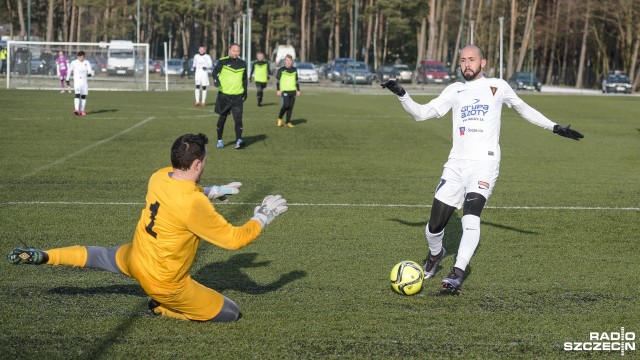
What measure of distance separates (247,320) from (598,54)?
78683 mm

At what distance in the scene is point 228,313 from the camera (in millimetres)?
6723

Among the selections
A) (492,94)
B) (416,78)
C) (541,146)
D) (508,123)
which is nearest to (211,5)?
(416,78)

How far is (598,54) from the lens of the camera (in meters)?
80.1

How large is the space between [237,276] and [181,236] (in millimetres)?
1972

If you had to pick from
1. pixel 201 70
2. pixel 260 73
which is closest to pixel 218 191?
pixel 260 73

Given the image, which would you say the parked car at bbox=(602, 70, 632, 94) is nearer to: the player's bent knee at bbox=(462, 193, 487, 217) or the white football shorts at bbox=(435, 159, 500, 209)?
the white football shorts at bbox=(435, 159, 500, 209)

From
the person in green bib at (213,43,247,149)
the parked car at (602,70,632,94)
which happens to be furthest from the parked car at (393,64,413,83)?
the person in green bib at (213,43,247,149)

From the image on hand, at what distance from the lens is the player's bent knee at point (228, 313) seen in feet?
22.0

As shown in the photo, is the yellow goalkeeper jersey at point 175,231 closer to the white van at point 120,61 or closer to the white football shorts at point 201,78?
the white football shorts at point 201,78

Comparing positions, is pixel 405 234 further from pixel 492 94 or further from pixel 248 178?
pixel 248 178

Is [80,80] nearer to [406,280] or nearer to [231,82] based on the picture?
[231,82]

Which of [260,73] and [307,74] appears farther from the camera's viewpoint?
[307,74]

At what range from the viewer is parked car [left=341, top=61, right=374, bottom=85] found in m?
61.7

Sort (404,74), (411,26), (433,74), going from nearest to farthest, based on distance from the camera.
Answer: (433,74) < (404,74) < (411,26)
